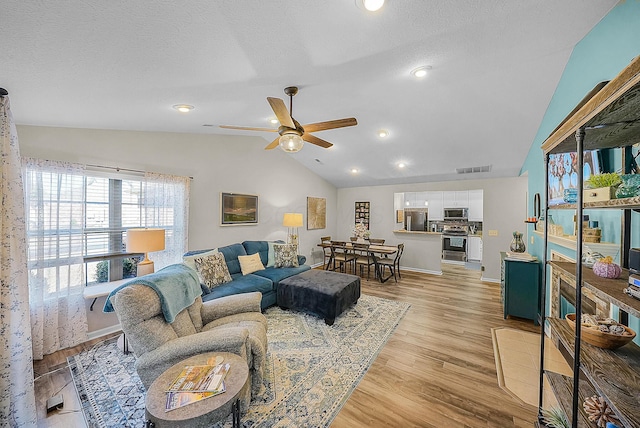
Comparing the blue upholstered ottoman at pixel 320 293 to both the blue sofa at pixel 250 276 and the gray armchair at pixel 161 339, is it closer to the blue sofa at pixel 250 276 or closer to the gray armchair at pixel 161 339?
the blue sofa at pixel 250 276

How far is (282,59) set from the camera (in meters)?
1.94

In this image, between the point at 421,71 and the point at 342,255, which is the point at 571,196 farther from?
the point at 342,255

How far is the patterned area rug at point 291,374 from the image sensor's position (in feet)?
6.00

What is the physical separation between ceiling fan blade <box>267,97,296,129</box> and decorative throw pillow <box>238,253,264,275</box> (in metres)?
2.60

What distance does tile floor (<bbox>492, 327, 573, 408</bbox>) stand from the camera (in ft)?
6.86

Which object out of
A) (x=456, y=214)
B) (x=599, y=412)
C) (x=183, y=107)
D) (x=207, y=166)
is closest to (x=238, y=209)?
(x=207, y=166)

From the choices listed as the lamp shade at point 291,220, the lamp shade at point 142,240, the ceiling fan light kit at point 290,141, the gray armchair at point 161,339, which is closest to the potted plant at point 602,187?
the ceiling fan light kit at point 290,141

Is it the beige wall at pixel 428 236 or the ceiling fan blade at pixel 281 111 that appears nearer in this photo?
the ceiling fan blade at pixel 281 111

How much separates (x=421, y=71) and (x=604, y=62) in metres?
1.32

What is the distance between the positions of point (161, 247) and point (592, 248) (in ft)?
13.2

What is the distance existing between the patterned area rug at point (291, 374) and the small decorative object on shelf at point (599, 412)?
1.49m

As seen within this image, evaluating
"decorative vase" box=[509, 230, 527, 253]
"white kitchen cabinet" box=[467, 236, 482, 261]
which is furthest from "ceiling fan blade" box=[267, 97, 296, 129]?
"white kitchen cabinet" box=[467, 236, 482, 261]

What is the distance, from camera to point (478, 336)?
9.96ft

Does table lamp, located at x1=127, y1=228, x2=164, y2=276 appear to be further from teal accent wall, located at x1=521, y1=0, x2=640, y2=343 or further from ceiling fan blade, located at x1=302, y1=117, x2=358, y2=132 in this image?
teal accent wall, located at x1=521, y1=0, x2=640, y2=343
